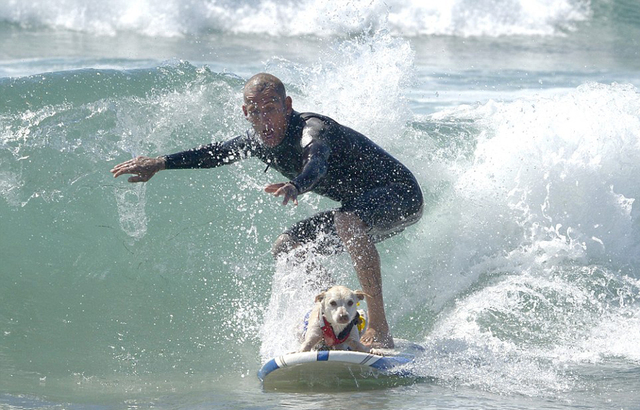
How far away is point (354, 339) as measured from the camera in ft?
17.5

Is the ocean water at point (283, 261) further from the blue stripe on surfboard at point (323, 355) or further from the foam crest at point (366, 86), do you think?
the blue stripe on surfboard at point (323, 355)

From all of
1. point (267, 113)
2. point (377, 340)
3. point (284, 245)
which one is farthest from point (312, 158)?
point (377, 340)

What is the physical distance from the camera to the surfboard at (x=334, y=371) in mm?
5004

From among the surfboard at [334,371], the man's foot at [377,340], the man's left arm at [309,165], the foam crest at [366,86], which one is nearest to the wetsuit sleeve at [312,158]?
the man's left arm at [309,165]

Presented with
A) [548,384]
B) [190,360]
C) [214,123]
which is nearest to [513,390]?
[548,384]

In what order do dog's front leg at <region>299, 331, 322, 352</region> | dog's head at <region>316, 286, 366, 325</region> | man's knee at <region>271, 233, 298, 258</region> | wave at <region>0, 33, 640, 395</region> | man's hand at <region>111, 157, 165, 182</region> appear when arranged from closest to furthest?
1. dog's head at <region>316, 286, 366, 325</region>
2. dog's front leg at <region>299, 331, 322, 352</region>
3. man's hand at <region>111, 157, 165, 182</region>
4. man's knee at <region>271, 233, 298, 258</region>
5. wave at <region>0, 33, 640, 395</region>

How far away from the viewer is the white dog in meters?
5.12

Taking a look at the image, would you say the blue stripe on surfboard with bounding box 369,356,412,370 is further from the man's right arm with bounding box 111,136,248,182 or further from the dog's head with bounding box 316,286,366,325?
the man's right arm with bounding box 111,136,248,182

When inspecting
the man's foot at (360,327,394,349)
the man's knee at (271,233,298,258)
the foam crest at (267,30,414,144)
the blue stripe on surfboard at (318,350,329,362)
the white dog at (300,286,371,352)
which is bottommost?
the blue stripe on surfboard at (318,350,329,362)

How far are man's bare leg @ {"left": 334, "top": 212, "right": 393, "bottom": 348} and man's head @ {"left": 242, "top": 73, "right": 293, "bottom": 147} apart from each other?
2.24 ft

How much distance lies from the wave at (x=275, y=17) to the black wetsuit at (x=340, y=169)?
60.1ft

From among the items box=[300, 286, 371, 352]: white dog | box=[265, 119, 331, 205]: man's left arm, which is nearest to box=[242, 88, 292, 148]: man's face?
box=[265, 119, 331, 205]: man's left arm

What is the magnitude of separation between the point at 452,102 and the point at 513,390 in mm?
10231

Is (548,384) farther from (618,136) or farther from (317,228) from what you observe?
(618,136)
